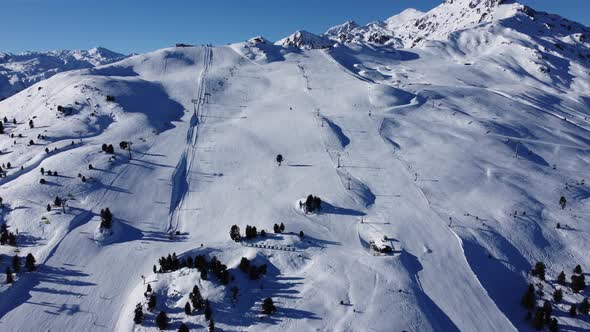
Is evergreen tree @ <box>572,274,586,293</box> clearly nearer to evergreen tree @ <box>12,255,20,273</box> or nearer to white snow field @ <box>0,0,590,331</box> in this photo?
white snow field @ <box>0,0,590,331</box>

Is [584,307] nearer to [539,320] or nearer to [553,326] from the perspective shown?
[553,326]

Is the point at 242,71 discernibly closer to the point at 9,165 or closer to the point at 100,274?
the point at 9,165

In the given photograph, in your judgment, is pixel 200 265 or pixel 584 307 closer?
pixel 584 307

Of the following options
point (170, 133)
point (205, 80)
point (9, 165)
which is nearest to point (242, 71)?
point (205, 80)

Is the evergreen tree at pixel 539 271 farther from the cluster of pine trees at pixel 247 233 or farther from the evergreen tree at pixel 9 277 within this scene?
the evergreen tree at pixel 9 277

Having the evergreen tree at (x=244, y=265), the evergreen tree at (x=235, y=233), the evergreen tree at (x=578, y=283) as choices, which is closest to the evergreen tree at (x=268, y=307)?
the evergreen tree at (x=244, y=265)

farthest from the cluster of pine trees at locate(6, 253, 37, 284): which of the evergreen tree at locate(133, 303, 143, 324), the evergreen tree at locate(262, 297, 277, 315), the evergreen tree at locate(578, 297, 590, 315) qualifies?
the evergreen tree at locate(578, 297, 590, 315)

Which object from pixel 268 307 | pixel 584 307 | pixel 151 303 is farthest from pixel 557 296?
pixel 151 303
